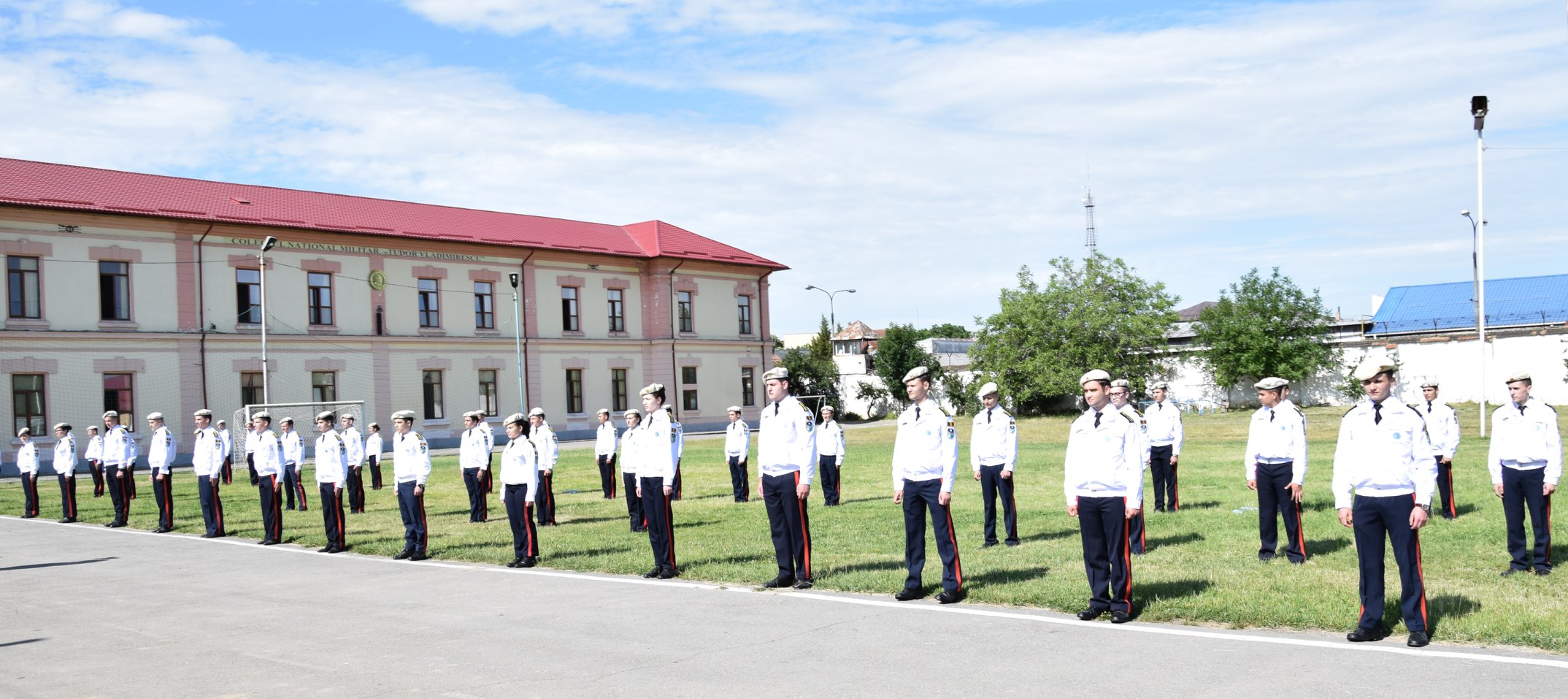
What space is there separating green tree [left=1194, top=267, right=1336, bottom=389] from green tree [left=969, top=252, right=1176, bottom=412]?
3.17 m

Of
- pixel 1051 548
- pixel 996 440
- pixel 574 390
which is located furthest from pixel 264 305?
pixel 1051 548

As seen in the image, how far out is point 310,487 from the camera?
95.2 feet

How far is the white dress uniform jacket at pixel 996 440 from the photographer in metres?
14.2

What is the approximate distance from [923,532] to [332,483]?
9.67m

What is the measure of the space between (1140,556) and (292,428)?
57.0 feet

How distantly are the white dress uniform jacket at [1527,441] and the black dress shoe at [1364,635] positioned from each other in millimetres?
3764

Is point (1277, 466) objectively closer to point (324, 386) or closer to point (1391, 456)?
point (1391, 456)

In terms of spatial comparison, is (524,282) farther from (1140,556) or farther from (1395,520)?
(1395,520)

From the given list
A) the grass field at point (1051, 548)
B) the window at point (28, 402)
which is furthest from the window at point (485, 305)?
the grass field at point (1051, 548)

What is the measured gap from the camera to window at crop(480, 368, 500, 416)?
51531mm

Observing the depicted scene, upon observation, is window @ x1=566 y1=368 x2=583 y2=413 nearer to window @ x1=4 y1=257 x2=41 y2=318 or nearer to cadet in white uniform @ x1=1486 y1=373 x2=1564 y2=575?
window @ x1=4 y1=257 x2=41 y2=318

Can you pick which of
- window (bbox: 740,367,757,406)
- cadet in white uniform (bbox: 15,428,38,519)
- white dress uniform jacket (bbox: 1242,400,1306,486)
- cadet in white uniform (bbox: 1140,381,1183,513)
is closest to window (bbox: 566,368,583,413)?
window (bbox: 740,367,757,406)

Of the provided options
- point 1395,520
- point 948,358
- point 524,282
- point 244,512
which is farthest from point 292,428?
point 948,358

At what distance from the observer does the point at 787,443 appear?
11016mm
